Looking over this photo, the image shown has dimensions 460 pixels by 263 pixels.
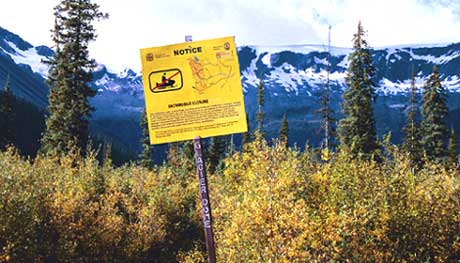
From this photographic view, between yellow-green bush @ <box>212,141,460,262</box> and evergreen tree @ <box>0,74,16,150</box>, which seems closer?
yellow-green bush @ <box>212,141,460,262</box>

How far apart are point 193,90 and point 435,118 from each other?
4805cm

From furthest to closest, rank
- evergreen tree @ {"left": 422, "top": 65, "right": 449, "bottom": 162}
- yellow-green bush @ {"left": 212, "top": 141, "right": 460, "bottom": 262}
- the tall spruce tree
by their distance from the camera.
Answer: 1. evergreen tree @ {"left": 422, "top": 65, "right": 449, "bottom": 162}
2. the tall spruce tree
3. yellow-green bush @ {"left": 212, "top": 141, "right": 460, "bottom": 262}

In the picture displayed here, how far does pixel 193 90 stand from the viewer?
7.04m

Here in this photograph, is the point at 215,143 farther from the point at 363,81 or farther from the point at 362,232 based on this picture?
the point at 362,232

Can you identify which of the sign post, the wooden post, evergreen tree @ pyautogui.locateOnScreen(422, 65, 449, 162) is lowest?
evergreen tree @ pyautogui.locateOnScreen(422, 65, 449, 162)

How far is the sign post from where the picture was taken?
697 centimetres

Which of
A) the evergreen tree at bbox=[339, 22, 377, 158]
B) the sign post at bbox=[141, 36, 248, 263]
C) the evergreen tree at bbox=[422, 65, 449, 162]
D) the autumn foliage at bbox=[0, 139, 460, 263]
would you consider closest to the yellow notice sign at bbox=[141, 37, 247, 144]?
the sign post at bbox=[141, 36, 248, 263]

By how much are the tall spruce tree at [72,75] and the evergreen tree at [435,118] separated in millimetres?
33476

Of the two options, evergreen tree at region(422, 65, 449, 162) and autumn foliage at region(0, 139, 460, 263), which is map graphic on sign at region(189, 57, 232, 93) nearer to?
autumn foliage at region(0, 139, 460, 263)

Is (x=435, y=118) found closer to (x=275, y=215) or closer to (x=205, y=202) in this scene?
(x=275, y=215)

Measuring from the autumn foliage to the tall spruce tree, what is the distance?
50.5ft

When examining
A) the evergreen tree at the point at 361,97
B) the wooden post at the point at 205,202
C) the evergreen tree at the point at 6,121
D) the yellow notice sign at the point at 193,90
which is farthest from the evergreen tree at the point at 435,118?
the wooden post at the point at 205,202

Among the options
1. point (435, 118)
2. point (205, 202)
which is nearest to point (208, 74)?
point (205, 202)

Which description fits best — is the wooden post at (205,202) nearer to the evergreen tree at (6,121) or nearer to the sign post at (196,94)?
the sign post at (196,94)
